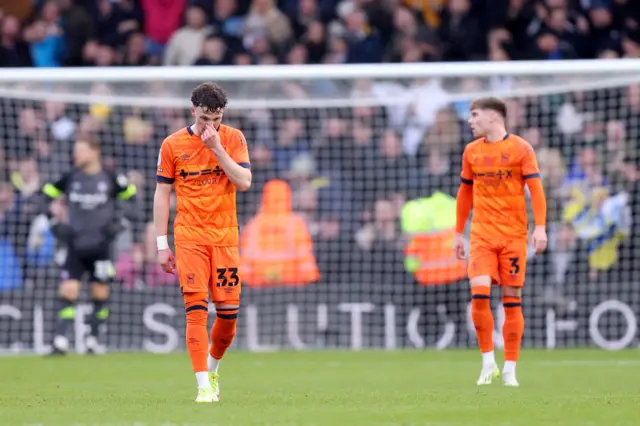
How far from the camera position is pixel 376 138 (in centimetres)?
1608

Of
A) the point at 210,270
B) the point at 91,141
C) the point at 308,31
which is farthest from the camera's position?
the point at 308,31

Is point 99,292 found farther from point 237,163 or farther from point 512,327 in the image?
point 237,163

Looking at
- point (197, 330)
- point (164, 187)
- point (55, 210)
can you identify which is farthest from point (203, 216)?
point (55, 210)

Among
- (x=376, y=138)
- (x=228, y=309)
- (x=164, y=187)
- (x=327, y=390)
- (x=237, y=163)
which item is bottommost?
(x=327, y=390)

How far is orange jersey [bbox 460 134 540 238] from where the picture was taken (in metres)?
Result: 9.90

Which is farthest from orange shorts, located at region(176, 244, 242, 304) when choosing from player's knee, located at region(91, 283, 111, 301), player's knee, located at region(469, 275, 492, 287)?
player's knee, located at region(91, 283, 111, 301)

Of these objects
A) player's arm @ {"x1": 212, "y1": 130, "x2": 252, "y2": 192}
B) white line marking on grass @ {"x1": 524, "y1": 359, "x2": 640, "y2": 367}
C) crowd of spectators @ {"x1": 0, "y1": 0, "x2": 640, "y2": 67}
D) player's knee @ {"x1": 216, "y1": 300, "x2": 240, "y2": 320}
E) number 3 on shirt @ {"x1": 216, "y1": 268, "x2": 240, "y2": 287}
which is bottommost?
white line marking on grass @ {"x1": 524, "y1": 359, "x2": 640, "y2": 367}

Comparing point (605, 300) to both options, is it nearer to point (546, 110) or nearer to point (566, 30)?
point (546, 110)

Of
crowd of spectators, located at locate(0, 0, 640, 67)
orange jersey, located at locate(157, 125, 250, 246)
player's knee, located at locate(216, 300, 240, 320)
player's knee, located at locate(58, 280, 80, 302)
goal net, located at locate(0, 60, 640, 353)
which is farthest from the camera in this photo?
crowd of spectators, located at locate(0, 0, 640, 67)

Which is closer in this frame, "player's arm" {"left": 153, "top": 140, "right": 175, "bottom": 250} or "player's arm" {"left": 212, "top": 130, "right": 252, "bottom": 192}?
"player's arm" {"left": 212, "top": 130, "right": 252, "bottom": 192}

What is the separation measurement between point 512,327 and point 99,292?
586cm

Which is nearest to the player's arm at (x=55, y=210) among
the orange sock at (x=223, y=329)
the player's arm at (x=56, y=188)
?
the player's arm at (x=56, y=188)

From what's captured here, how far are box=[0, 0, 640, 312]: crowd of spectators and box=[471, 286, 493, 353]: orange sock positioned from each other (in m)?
5.13

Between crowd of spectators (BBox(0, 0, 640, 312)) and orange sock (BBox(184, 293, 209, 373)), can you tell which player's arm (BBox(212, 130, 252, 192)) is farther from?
crowd of spectators (BBox(0, 0, 640, 312))
